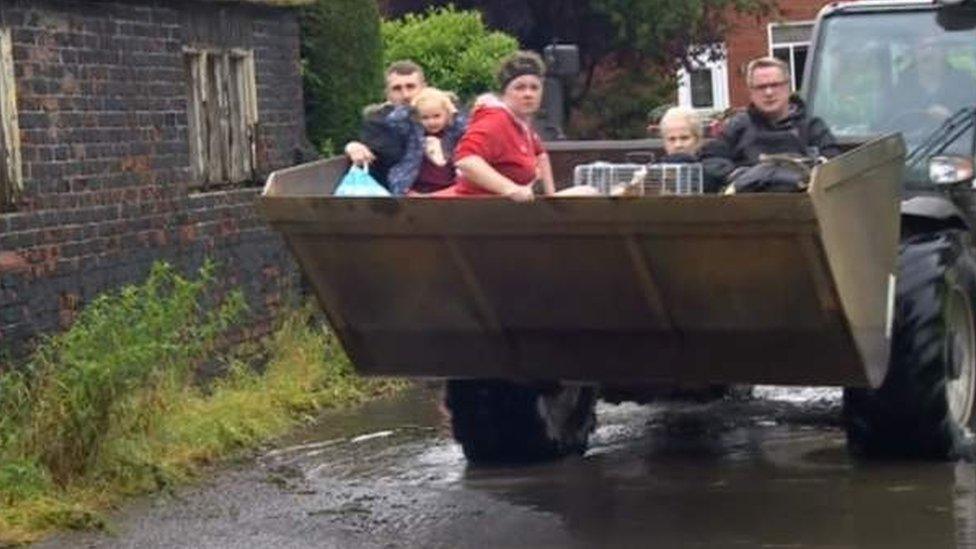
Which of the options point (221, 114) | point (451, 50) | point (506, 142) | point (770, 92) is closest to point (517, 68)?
point (506, 142)

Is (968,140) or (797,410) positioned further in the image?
(797,410)

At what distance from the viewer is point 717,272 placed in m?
9.62

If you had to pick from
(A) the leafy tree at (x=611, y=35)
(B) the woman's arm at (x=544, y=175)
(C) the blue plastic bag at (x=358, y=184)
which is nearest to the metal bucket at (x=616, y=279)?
(C) the blue plastic bag at (x=358, y=184)

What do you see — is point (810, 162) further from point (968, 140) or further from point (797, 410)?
point (797, 410)

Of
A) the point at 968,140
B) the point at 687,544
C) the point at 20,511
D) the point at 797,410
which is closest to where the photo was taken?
the point at 687,544

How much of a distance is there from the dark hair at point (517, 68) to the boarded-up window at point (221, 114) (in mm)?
4553

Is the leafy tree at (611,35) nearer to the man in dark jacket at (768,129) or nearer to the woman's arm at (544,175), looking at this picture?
the man in dark jacket at (768,129)

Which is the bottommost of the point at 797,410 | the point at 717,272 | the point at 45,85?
the point at 797,410

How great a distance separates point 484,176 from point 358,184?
2.63ft

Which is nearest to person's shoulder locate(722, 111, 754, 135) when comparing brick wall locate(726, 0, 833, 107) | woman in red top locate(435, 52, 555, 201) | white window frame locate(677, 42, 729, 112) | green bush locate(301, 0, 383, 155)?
woman in red top locate(435, 52, 555, 201)

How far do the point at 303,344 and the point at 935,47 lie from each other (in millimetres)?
4572

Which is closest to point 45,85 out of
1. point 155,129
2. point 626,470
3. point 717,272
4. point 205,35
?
point 155,129

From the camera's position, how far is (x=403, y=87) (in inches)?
442

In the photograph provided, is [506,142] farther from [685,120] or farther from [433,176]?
[685,120]
